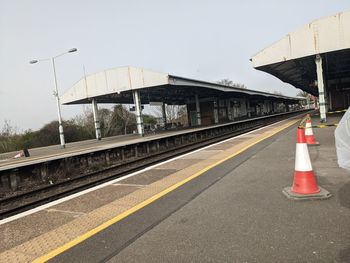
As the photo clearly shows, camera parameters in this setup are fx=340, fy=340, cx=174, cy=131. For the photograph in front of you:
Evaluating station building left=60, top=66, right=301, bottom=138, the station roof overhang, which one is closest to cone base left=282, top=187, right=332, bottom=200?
the station roof overhang

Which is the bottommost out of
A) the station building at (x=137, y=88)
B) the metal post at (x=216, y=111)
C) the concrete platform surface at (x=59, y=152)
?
the concrete platform surface at (x=59, y=152)

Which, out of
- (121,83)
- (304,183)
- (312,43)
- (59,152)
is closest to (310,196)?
(304,183)

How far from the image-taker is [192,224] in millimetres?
4680

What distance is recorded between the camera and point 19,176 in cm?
1184

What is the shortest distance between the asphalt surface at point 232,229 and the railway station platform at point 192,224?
0.04 feet


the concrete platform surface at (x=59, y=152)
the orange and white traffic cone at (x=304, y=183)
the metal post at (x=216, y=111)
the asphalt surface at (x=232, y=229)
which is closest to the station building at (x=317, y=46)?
the concrete platform surface at (x=59, y=152)

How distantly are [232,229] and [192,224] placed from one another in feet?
1.95

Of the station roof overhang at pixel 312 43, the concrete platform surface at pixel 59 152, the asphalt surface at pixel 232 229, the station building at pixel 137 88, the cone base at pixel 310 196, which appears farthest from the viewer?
the station building at pixel 137 88

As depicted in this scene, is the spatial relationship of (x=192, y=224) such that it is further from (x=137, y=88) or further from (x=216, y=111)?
(x=216, y=111)

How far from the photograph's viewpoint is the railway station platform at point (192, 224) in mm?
3730

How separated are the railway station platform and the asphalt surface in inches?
Result: 0.4

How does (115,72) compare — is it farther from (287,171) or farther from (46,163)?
(287,171)

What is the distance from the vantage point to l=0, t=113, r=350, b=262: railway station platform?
3730 millimetres

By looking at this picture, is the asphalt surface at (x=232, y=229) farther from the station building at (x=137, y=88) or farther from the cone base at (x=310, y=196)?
the station building at (x=137, y=88)
